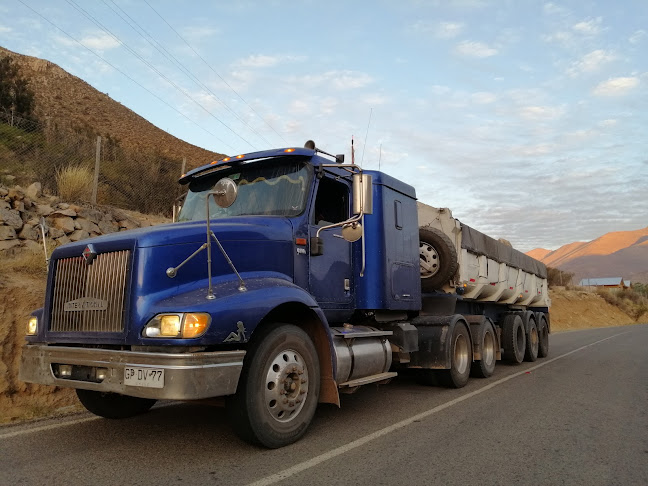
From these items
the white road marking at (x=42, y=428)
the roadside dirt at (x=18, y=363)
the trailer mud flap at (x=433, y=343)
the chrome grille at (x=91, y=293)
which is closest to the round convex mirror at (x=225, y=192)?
the chrome grille at (x=91, y=293)

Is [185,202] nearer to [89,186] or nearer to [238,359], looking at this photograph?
[238,359]

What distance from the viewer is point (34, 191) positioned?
417 inches

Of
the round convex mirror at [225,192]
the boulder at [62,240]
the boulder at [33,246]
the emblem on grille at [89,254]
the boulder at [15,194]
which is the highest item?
the boulder at [15,194]

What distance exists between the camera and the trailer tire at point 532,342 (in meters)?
12.1

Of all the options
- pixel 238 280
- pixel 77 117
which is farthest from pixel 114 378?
pixel 77 117

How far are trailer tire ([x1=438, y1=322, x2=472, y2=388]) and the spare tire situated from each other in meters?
0.77

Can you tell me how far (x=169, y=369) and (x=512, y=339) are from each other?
9.08m

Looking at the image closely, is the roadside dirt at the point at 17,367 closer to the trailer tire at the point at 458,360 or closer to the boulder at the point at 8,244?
the boulder at the point at 8,244

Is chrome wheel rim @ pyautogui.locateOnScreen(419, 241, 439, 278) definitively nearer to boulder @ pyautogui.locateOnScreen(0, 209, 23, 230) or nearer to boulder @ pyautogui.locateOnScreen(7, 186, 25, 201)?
boulder @ pyautogui.locateOnScreen(0, 209, 23, 230)

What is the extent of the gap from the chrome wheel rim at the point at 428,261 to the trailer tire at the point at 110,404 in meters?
4.70

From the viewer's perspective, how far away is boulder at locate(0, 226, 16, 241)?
8877mm

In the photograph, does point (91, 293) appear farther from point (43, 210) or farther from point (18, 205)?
point (43, 210)

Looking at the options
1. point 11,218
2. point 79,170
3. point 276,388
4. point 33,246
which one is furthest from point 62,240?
point 276,388

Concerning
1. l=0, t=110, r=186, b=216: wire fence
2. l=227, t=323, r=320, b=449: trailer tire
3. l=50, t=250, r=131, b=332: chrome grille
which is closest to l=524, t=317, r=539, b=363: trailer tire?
l=227, t=323, r=320, b=449: trailer tire
